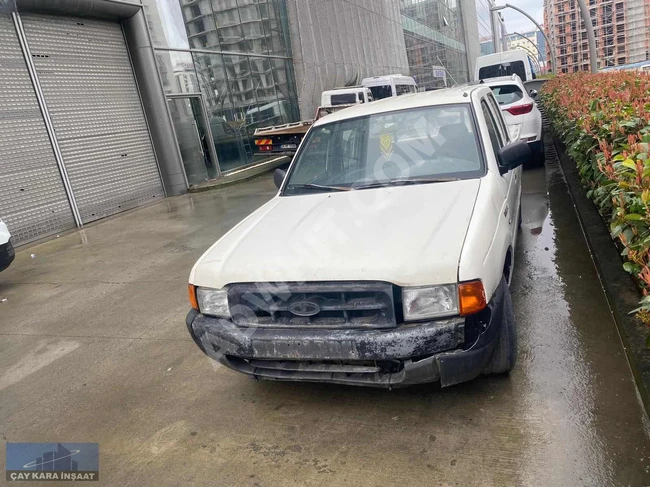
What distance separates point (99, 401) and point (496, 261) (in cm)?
285

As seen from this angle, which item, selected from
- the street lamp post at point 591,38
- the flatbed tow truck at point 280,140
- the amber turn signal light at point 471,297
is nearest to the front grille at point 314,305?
the amber turn signal light at point 471,297

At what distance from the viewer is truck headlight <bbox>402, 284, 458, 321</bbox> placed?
8.44 feet

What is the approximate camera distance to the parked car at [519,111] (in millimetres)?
8859

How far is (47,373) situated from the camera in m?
4.10

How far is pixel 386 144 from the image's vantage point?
4.09 metres

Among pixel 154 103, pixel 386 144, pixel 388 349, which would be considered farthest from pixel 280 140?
pixel 388 349

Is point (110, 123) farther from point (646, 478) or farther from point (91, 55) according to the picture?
point (646, 478)

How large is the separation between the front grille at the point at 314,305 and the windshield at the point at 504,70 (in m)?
16.9

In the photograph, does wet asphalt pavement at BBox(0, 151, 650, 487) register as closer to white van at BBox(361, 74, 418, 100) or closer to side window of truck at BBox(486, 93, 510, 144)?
side window of truck at BBox(486, 93, 510, 144)

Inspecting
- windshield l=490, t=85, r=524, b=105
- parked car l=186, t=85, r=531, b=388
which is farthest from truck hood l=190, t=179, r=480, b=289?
windshield l=490, t=85, r=524, b=105

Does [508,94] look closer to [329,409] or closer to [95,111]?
[329,409]

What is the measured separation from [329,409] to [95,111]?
1008 centimetres

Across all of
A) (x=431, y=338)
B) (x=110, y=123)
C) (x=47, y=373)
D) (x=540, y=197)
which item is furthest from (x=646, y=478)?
(x=110, y=123)

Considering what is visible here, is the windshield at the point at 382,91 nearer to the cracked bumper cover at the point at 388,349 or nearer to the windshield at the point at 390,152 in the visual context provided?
the windshield at the point at 390,152
